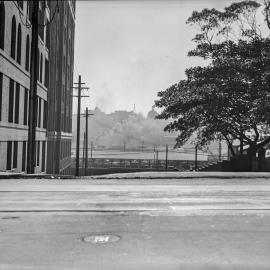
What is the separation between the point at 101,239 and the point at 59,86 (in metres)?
44.6

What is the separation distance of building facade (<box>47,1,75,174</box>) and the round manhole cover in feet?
118

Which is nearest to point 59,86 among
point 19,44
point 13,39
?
point 19,44

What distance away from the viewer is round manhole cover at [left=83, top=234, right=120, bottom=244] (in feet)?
23.3

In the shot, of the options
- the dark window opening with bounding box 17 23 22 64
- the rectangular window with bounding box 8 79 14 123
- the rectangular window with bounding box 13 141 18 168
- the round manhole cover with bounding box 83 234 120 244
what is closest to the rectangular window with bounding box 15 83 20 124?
the rectangular window with bounding box 8 79 14 123

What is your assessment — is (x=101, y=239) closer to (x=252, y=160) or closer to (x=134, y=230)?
(x=134, y=230)

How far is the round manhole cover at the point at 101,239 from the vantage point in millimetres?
7090

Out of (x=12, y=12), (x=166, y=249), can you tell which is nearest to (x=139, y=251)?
(x=166, y=249)

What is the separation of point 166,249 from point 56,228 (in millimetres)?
2385

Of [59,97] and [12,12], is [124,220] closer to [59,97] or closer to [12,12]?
[12,12]

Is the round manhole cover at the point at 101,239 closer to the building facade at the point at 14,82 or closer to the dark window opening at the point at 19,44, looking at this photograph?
the building facade at the point at 14,82

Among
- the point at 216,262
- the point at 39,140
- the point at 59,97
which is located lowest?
the point at 216,262

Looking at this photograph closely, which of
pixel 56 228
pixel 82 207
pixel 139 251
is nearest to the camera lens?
pixel 139 251

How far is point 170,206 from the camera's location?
1027cm

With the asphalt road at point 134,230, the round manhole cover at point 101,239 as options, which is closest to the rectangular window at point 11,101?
the asphalt road at point 134,230
